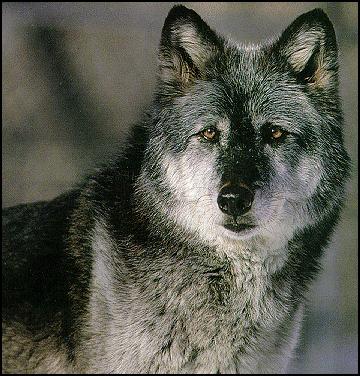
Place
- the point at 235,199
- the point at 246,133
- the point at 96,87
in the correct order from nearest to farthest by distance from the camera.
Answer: the point at 235,199 → the point at 246,133 → the point at 96,87

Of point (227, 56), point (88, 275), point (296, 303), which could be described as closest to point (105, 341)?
point (88, 275)

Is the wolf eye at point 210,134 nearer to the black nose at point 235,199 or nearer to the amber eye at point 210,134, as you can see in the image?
the amber eye at point 210,134

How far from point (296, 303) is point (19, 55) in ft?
19.6

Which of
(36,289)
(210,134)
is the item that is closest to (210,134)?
(210,134)

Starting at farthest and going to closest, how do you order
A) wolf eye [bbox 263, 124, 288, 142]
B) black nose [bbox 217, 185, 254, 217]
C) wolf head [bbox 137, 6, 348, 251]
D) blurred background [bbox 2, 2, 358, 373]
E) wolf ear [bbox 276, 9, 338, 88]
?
blurred background [bbox 2, 2, 358, 373]
wolf ear [bbox 276, 9, 338, 88]
wolf eye [bbox 263, 124, 288, 142]
wolf head [bbox 137, 6, 348, 251]
black nose [bbox 217, 185, 254, 217]

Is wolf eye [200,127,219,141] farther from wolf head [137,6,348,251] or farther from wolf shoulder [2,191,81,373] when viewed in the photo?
wolf shoulder [2,191,81,373]

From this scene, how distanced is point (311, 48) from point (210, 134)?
73 centimetres

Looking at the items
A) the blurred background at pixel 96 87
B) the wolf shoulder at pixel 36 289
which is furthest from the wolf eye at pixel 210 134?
the blurred background at pixel 96 87

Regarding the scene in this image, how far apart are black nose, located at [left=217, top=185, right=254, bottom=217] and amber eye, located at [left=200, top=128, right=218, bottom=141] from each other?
0.35 m

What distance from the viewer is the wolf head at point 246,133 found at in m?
3.59

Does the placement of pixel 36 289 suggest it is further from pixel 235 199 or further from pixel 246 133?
pixel 246 133

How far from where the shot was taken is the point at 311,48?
3.87 meters

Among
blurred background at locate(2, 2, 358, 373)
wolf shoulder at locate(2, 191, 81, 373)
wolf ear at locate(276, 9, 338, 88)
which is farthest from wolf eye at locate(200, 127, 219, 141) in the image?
blurred background at locate(2, 2, 358, 373)

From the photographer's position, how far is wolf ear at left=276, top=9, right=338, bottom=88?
12.5ft
